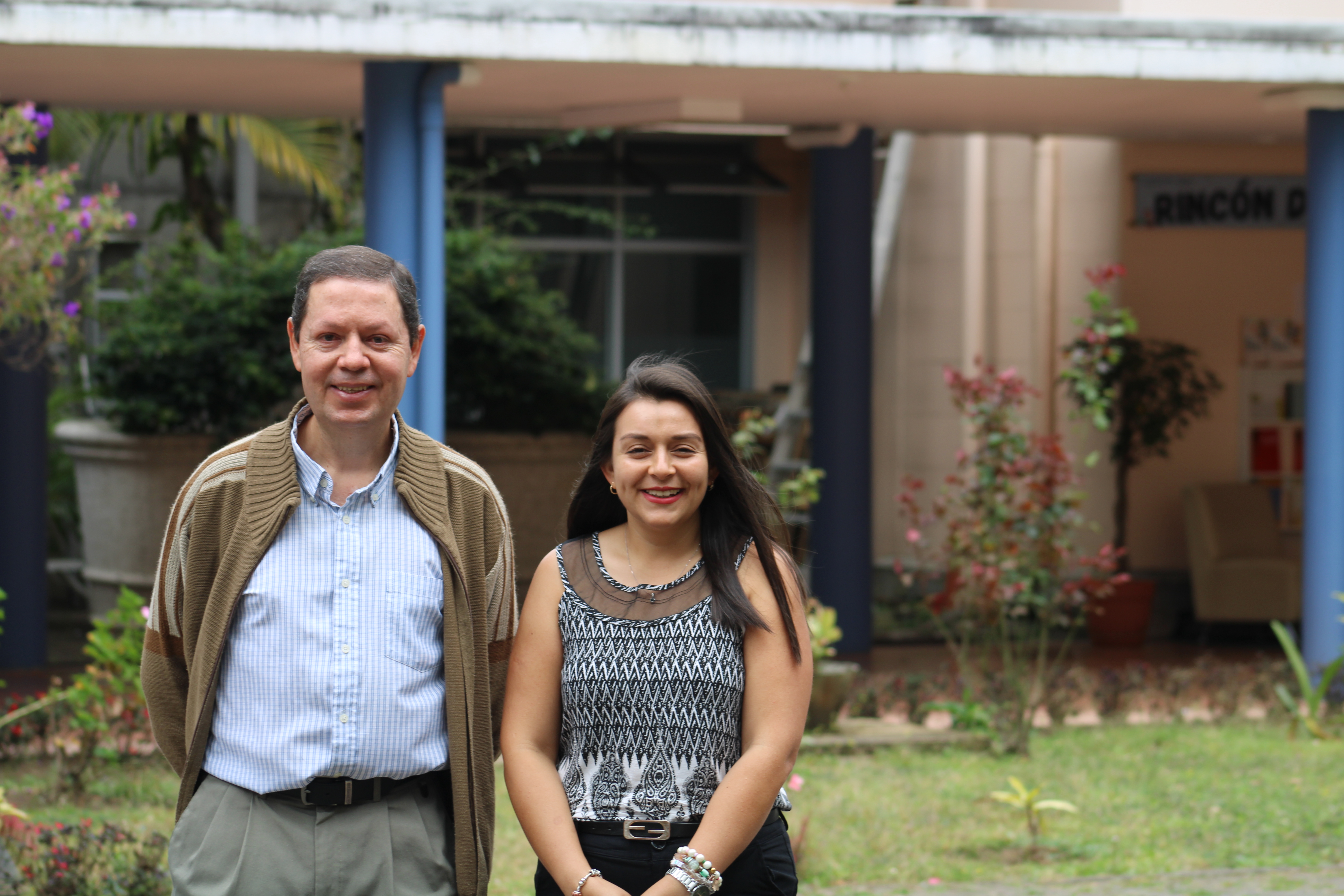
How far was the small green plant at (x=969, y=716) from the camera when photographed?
7422mm

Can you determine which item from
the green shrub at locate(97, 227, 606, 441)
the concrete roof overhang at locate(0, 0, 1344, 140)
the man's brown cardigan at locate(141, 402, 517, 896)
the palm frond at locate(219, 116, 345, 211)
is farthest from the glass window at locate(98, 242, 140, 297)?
the man's brown cardigan at locate(141, 402, 517, 896)

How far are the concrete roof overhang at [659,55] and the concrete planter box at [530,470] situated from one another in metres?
2.87

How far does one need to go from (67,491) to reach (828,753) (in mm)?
6782

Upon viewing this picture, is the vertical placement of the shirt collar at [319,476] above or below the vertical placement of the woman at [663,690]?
above

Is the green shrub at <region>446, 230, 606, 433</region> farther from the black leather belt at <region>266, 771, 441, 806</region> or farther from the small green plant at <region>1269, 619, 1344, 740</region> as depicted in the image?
the black leather belt at <region>266, 771, 441, 806</region>

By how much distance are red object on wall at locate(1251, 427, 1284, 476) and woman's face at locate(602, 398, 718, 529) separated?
32.4 ft

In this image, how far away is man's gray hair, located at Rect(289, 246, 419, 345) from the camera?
2623 millimetres

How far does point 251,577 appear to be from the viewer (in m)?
2.59

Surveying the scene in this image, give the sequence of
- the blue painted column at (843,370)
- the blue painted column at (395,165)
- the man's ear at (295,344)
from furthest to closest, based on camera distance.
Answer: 1. the blue painted column at (843,370)
2. the blue painted column at (395,165)
3. the man's ear at (295,344)

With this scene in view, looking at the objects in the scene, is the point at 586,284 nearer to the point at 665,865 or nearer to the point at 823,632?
the point at 823,632

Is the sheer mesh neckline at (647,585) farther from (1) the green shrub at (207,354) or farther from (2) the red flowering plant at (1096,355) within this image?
(1) the green shrub at (207,354)

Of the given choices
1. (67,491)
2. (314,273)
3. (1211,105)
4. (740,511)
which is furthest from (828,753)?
(67,491)

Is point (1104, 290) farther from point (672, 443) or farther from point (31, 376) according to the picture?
point (672, 443)

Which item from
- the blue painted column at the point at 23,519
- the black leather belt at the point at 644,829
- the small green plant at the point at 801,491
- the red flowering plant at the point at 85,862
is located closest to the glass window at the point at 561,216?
the blue painted column at the point at 23,519
